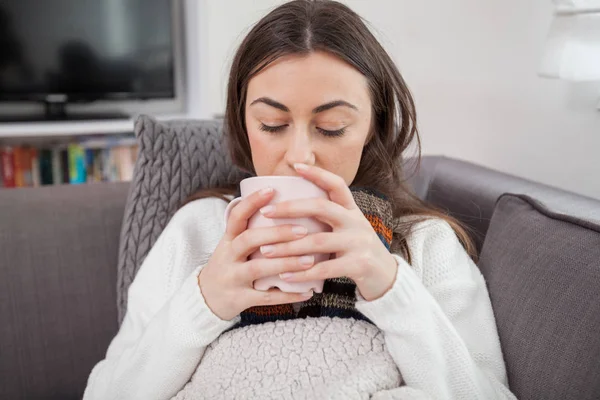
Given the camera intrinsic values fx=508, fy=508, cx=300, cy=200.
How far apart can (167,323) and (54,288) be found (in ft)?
1.43

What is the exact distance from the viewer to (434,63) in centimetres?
207

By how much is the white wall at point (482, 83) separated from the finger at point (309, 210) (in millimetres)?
1160

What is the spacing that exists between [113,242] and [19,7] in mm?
1760

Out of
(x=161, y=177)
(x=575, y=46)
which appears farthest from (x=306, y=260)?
(x=575, y=46)

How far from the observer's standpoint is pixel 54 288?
1.05 metres

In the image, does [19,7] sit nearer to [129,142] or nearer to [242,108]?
[129,142]

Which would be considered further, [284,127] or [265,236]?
[284,127]

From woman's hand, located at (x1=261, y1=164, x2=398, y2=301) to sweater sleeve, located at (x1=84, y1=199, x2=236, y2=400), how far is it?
212 mm

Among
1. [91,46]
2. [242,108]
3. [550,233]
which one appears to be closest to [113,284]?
[242,108]

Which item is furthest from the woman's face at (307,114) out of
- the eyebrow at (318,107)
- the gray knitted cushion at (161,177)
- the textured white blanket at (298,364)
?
the gray knitted cushion at (161,177)

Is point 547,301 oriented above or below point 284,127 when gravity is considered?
below

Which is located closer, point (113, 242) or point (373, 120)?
point (373, 120)

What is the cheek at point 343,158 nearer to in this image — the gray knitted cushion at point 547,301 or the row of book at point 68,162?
the gray knitted cushion at point 547,301

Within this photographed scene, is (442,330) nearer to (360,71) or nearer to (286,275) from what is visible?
(286,275)
